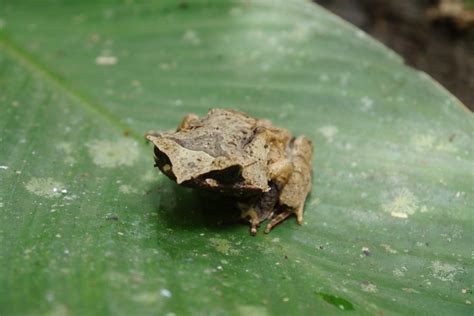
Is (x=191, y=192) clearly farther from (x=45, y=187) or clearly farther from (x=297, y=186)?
(x=45, y=187)

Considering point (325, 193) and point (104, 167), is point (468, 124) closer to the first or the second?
point (325, 193)

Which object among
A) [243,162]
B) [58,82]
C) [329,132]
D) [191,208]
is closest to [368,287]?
[243,162]

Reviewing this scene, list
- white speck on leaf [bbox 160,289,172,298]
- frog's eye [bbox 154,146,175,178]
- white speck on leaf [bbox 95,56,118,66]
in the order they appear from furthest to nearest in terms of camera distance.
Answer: white speck on leaf [bbox 95,56,118,66] < frog's eye [bbox 154,146,175,178] < white speck on leaf [bbox 160,289,172,298]

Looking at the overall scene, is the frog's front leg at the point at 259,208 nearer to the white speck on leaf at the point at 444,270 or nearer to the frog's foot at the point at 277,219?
the frog's foot at the point at 277,219

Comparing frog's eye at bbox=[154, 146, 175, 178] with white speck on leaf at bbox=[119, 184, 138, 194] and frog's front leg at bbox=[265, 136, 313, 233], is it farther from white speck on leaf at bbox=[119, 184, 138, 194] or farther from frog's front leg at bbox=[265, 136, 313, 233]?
frog's front leg at bbox=[265, 136, 313, 233]

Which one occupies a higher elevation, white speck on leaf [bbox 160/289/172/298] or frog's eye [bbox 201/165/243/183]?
frog's eye [bbox 201/165/243/183]

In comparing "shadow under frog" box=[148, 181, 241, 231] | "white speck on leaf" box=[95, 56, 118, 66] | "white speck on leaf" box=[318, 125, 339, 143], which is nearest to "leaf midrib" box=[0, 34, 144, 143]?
"white speck on leaf" box=[95, 56, 118, 66]

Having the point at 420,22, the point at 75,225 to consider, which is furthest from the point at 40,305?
the point at 420,22
